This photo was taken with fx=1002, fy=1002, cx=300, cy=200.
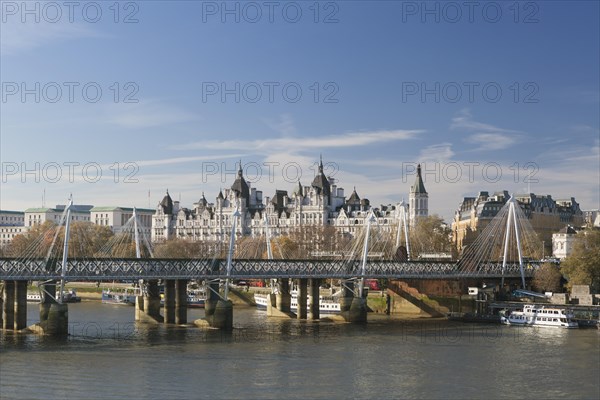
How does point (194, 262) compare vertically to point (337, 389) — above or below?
above

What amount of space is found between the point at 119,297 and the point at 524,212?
275 feet

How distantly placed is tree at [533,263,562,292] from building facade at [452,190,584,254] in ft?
222

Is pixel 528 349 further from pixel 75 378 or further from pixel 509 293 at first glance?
pixel 509 293

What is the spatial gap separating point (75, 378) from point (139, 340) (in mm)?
16700

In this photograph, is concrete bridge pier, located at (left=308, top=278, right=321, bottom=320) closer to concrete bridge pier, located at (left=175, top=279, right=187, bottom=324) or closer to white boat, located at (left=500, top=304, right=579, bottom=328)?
concrete bridge pier, located at (left=175, top=279, right=187, bottom=324)

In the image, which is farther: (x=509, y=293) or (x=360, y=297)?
(x=509, y=293)

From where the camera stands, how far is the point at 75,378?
4856cm

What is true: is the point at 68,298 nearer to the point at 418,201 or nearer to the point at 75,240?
the point at 75,240

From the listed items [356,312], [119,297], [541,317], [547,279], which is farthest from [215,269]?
[119,297]

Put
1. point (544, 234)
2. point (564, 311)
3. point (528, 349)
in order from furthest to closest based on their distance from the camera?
point (544, 234) → point (564, 311) → point (528, 349)

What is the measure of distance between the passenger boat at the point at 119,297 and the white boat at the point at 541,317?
45.4 metres

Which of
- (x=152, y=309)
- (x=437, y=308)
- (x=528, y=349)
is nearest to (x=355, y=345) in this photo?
(x=528, y=349)

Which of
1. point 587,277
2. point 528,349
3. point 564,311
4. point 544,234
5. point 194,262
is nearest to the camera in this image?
point 528,349

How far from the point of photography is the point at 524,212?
172 meters
